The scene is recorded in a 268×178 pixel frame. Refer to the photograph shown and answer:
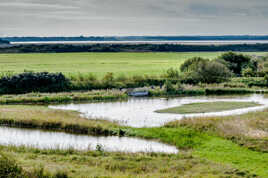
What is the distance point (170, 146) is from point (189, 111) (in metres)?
16.8

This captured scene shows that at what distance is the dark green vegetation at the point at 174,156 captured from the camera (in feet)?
71.3

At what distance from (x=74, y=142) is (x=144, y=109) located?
18918mm

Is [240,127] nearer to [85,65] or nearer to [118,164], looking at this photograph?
[118,164]

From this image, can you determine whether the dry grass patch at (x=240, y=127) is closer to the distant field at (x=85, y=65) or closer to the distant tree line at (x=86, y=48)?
the distant field at (x=85, y=65)

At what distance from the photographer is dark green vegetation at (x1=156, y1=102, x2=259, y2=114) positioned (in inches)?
1842

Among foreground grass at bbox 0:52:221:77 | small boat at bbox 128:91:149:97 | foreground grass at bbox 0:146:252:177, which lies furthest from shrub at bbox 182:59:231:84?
foreground grass at bbox 0:146:252:177

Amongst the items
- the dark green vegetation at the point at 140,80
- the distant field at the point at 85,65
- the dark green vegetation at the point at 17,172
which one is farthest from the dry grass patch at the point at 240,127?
the distant field at the point at 85,65

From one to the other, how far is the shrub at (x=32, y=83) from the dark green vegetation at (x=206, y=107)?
2230 centimetres

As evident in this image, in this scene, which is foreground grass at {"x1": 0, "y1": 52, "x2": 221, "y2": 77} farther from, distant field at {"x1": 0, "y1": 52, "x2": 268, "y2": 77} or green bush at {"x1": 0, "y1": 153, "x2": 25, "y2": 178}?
green bush at {"x1": 0, "y1": 153, "x2": 25, "y2": 178}

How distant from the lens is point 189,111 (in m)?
46.4

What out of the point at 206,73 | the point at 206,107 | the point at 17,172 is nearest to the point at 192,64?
the point at 206,73

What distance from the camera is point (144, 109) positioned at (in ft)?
161

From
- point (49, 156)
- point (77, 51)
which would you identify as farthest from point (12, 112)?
point (77, 51)

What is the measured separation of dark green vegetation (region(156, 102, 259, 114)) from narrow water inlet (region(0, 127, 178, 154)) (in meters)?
15.4
